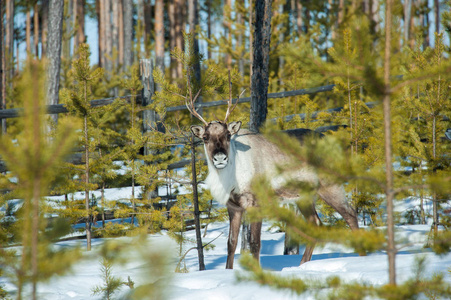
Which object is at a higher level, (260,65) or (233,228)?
(260,65)

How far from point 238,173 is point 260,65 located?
215 centimetres

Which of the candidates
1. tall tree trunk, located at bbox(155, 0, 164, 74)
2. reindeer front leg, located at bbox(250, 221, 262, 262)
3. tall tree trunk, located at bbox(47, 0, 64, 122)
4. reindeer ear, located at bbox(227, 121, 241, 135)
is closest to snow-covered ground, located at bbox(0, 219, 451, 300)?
reindeer front leg, located at bbox(250, 221, 262, 262)

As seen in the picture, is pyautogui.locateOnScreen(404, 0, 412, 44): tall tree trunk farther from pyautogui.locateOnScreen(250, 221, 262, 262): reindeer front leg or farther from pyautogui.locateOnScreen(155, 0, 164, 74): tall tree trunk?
pyautogui.locateOnScreen(250, 221, 262, 262): reindeer front leg

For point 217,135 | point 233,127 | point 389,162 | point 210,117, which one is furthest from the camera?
point 210,117

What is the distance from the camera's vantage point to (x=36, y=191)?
1767mm

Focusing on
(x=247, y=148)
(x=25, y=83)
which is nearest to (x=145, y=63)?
(x=247, y=148)

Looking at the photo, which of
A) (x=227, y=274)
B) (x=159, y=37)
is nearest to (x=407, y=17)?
(x=159, y=37)

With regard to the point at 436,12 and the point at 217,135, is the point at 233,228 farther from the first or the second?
the point at 436,12

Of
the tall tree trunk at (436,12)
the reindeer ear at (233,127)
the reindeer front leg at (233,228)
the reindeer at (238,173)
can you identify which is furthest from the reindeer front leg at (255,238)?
the tall tree trunk at (436,12)

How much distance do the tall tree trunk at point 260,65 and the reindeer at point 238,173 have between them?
98 centimetres

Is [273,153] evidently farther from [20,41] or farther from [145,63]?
[20,41]

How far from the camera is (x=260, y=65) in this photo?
6.47 m

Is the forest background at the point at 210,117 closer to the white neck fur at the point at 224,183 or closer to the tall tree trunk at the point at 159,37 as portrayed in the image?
the tall tree trunk at the point at 159,37

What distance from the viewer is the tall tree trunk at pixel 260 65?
6.42m
